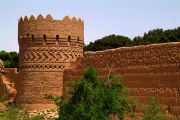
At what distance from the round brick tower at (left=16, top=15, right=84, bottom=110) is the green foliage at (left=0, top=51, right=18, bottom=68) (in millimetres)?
20529

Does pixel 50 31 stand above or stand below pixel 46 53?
above

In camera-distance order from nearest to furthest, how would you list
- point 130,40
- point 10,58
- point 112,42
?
point 112,42
point 130,40
point 10,58

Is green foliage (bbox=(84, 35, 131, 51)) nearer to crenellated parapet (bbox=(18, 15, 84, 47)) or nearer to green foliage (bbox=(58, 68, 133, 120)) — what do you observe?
crenellated parapet (bbox=(18, 15, 84, 47))

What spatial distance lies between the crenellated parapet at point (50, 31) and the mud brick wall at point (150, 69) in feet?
11.5

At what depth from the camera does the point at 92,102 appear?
14148mm

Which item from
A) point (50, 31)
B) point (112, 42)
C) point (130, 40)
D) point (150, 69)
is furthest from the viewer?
point (130, 40)

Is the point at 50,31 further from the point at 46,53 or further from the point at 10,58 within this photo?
the point at 10,58

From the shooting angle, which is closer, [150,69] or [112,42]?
[150,69]

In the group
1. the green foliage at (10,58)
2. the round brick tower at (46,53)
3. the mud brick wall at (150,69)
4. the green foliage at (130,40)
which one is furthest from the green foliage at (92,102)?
the green foliage at (10,58)

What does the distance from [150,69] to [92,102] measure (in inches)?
221

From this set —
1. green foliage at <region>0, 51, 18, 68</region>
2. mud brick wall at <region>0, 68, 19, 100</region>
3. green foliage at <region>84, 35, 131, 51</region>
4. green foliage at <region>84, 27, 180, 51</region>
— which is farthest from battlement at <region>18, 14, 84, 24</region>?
green foliage at <region>0, 51, 18, 68</region>

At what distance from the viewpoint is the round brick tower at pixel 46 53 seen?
25.5 metres

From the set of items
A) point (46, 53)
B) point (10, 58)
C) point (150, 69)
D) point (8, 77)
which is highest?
point (46, 53)

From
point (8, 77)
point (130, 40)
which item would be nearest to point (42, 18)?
point (8, 77)
